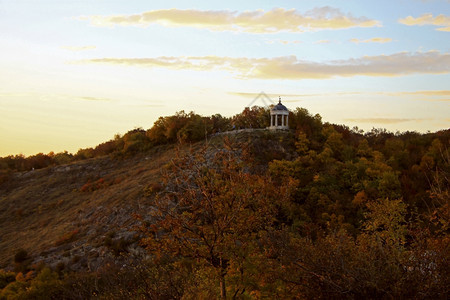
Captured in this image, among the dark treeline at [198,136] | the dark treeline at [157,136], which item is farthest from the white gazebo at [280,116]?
the dark treeline at [157,136]

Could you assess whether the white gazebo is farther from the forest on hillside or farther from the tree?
the tree

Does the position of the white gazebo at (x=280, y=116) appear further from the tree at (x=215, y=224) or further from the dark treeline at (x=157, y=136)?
the tree at (x=215, y=224)

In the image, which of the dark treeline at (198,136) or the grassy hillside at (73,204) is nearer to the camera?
the grassy hillside at (73,204)

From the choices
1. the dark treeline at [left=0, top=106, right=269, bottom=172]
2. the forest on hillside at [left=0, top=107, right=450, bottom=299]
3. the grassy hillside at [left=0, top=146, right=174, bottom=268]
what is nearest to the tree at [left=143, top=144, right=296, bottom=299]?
the forest on hillside at [left=0, top=107, right=450, bottom=299]

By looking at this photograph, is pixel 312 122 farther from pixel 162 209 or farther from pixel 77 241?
pixel 162 209

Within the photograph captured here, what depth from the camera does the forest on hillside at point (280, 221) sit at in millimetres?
13570

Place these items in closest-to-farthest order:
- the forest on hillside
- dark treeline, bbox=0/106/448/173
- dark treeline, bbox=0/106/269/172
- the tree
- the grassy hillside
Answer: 1. the forest on hillside
2. the tree
3. the grassy hillside
4. dark treeline, bbox=0/106/448/173
5. dark treeline, bbox=0/106/269/172

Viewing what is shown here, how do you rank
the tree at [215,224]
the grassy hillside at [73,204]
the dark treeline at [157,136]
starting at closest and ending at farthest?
1. the tree at [215,224]
2. the grassy hillside at [73,204]
3. the dark treeline at [157,136]

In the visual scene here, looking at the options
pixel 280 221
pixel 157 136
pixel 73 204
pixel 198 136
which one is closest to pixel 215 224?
pixel 280 221

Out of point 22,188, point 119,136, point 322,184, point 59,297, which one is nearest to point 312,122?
point 322,184

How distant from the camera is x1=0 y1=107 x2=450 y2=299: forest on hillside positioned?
1357cm

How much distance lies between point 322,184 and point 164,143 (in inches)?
1068

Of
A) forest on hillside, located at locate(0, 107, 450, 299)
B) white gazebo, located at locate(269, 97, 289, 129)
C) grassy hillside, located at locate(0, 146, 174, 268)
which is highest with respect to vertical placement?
white gazebo, located at locate(269, 97, 289, 129)

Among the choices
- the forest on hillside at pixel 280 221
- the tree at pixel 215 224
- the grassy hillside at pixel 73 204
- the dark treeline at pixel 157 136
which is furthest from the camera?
the dark treeline at pixel 157 136
